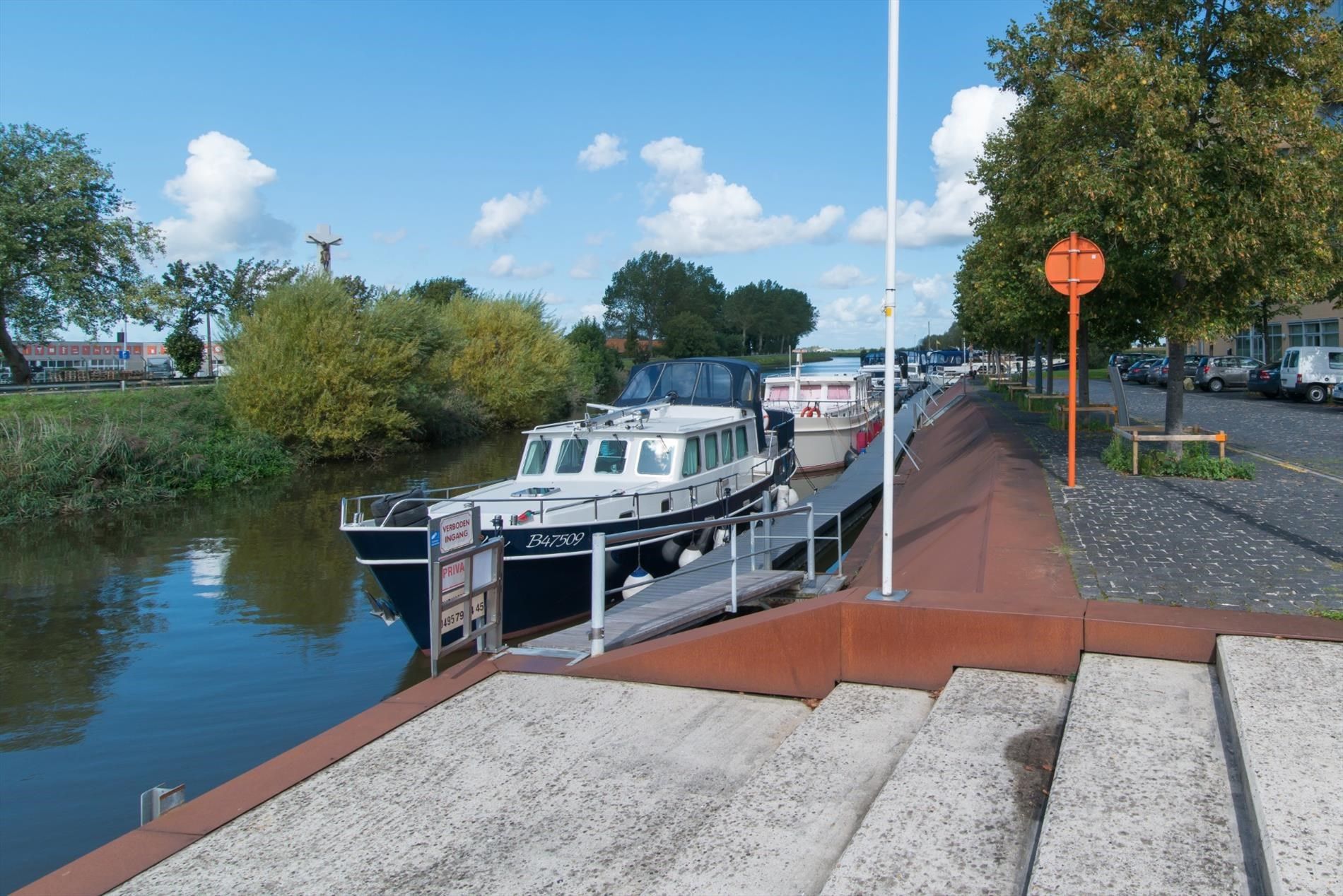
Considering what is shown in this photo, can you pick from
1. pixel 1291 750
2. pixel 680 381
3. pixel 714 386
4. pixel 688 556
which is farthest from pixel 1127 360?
pixel 1291 750

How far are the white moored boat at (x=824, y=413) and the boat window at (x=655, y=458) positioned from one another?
45.0 ft

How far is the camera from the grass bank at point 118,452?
23.1 meters

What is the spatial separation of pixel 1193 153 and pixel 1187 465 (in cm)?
397

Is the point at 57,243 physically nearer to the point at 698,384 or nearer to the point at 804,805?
the point at 698,384

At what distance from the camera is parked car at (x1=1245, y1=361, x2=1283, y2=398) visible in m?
33.6

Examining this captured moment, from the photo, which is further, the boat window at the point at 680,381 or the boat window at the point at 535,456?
the boat window at the point at 680,381

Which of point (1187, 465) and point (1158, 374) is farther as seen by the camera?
point (1158, 374)

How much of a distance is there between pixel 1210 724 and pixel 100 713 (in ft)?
33.3

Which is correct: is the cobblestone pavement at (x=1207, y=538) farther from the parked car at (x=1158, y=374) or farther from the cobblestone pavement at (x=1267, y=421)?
the parked car at (x=1158, y=374)

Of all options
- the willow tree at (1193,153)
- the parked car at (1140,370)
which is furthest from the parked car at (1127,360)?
the willow tree at (1193,153)

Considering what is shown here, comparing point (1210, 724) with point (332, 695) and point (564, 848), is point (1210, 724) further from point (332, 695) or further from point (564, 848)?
point (332, 695)

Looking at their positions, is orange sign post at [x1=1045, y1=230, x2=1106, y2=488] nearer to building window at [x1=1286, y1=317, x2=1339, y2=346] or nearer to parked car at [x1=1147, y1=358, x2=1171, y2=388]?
building window at [x1=1286, y1=317, x2=1339, y2=346]

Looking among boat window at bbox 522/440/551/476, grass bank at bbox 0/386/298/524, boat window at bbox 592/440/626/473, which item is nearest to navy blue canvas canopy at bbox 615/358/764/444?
boat window at bbox 522/440/551/476

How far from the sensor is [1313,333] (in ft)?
141
